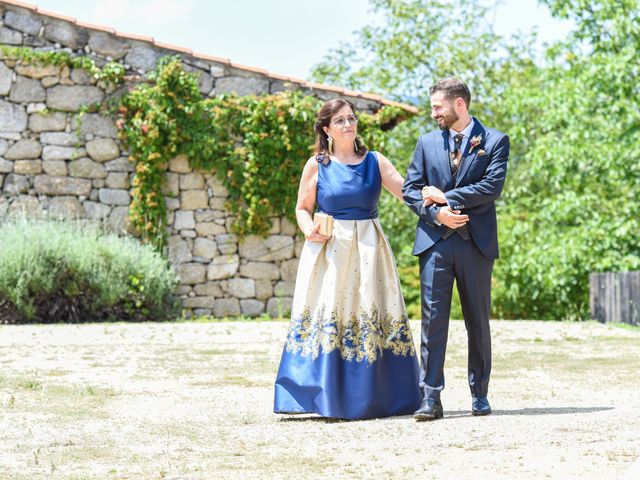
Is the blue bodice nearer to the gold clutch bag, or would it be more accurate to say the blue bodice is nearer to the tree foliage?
the gold clutch bag

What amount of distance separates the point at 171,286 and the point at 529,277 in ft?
20.5

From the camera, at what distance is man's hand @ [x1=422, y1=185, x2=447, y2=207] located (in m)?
5.53

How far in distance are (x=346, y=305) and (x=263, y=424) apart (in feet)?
2.71

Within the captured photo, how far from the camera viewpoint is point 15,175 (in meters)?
15.1

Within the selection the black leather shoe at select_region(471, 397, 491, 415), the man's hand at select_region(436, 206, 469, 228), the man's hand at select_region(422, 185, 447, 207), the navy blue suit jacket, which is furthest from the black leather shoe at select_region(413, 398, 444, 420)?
the man's hand at select_region(422, 185, 447, 207)

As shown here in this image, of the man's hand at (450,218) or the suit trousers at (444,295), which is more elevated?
the man's hand at (450,218)

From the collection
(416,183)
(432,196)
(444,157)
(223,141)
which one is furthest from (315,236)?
(223,141)

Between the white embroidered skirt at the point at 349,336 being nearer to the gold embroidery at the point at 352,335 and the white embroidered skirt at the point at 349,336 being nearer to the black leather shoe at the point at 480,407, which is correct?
the gold embroidery at the point at 352,335

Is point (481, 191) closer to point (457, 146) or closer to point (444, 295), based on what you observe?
point (457, 146)

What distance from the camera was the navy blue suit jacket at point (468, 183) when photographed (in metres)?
5.52

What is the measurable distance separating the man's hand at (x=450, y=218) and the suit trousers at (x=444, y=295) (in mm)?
115

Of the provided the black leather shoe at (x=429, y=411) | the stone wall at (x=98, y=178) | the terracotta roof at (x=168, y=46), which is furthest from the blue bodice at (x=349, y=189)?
the terracotta roof at (x=168, y=46)

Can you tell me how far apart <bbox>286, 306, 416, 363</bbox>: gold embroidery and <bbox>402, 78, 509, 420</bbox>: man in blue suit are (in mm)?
258

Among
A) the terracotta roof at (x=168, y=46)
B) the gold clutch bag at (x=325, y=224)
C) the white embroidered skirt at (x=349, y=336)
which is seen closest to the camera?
the white embroidered skirt at (x=349, y=336)
